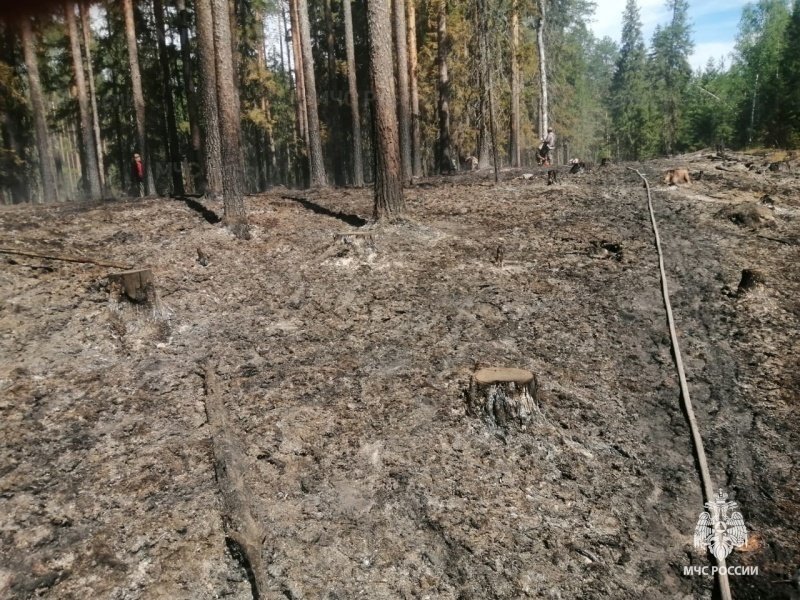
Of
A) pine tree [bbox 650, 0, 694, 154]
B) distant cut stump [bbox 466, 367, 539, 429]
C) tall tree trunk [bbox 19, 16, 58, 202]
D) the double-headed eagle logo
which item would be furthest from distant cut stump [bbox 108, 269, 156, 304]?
pine tree [bbox 650, 0, 694, 154]

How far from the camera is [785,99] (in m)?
37.6

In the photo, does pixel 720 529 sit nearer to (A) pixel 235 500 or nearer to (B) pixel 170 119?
(A) pixel 235 500

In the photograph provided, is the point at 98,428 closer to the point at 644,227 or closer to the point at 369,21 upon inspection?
the point at 369,21

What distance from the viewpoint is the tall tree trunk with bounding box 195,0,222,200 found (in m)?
10.4

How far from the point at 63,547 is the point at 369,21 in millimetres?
8392

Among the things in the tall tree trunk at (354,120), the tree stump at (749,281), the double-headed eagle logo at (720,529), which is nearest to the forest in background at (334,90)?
the tall tree trunk at (354,120)

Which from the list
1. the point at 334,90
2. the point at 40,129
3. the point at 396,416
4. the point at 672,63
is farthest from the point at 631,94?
the point at 396,416

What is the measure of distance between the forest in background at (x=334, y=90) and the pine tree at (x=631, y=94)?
0.49 metres

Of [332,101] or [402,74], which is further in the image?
[332,101]

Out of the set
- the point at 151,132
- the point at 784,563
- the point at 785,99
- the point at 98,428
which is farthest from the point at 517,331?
the point at 785,99

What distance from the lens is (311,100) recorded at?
17.4 m

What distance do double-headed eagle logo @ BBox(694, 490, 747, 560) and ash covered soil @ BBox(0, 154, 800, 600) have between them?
8 cm

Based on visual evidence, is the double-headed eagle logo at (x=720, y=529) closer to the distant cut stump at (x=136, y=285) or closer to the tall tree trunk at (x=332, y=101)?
the distant cut stump at (x=136, y=285)

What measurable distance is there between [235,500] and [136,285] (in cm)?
341
